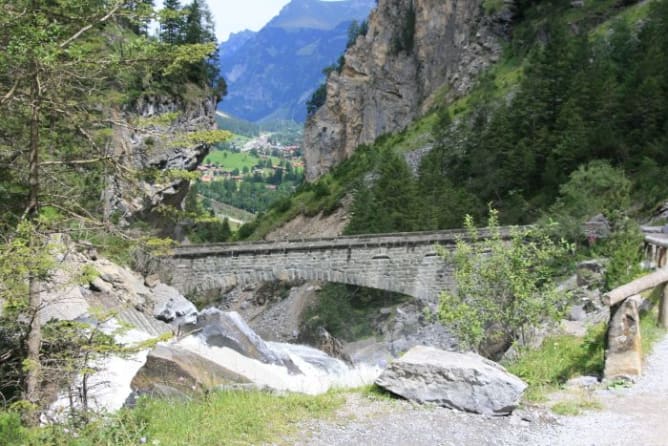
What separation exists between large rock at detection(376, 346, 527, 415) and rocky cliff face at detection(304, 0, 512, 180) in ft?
196

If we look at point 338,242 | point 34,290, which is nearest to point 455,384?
point 34,290

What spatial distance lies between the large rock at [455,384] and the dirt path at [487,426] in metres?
0.15

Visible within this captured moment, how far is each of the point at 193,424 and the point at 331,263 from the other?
22.6 metres

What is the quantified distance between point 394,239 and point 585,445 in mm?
22132

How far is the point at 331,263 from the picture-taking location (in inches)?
1190

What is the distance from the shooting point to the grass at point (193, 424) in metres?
7.30

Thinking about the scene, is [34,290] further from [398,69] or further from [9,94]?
[398,69]

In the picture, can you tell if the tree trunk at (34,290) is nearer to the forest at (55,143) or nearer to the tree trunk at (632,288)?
the forest at (55,143)

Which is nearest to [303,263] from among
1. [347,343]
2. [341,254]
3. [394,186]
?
[341,254]

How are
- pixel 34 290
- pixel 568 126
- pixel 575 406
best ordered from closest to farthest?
pixel 575 406, pixel 34 290, pixel 568 126

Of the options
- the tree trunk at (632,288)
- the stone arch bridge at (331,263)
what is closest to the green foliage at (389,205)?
the stone arch bridge at (331,263)

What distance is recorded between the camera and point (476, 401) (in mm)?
8188

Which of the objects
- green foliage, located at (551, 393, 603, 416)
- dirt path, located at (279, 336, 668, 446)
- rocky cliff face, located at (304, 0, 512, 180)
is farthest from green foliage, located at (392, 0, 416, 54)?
dirt path, located at (279, 336, 668, 446)

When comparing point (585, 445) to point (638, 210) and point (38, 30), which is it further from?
point (638, 210)
